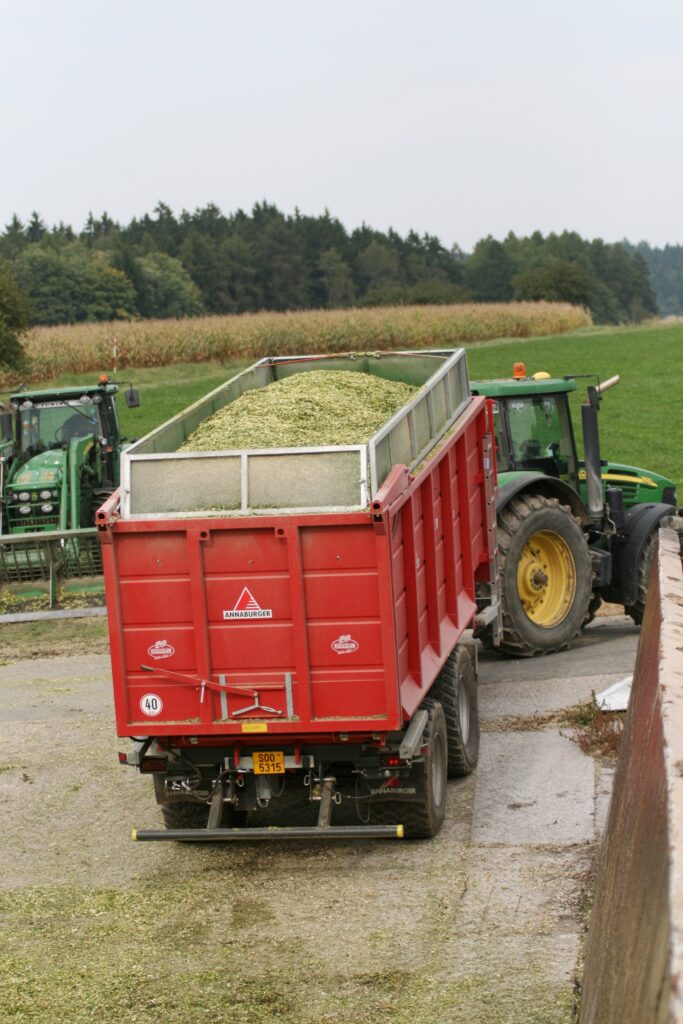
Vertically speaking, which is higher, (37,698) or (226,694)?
(226,694)

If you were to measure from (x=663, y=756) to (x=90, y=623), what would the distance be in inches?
497

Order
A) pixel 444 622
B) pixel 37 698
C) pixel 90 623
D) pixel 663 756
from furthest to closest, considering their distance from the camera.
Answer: pixel 90 623 < pixel 37 698 < pixel 444 622 < pixel 663 756

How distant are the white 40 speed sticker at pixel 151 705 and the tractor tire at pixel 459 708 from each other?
1953mm

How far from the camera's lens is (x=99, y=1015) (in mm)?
5688

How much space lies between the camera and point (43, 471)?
17.6 metres

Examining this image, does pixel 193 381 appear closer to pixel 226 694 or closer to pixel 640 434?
pixel 640 434

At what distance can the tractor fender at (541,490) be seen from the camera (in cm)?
1123

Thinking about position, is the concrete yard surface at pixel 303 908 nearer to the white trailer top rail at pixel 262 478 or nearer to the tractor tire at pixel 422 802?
the tractor tire at pixel 422 802

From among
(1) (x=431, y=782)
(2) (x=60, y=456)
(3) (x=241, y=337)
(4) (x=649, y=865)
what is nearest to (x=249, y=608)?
(1) (x=431, y=782)

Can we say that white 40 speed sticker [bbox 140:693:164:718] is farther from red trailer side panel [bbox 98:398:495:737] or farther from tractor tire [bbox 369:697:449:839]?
tractor tire [bbox 369:697:449:839]

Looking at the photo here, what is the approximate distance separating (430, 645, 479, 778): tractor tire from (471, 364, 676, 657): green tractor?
6.61 ft

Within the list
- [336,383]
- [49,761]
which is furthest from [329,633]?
[49,761]

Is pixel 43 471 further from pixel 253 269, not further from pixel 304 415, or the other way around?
pixel 253 269

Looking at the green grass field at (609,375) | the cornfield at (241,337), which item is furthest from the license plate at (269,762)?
the cornfield at (241,337)
